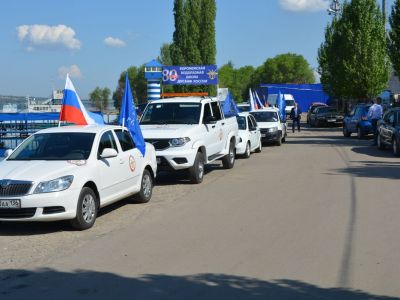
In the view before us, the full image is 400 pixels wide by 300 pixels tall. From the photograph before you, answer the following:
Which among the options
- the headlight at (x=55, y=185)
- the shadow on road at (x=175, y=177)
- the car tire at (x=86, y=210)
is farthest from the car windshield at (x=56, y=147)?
the shadow on road at (x=175, y=177)

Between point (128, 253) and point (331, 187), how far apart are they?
6.28m

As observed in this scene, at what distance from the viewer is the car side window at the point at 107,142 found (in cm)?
941

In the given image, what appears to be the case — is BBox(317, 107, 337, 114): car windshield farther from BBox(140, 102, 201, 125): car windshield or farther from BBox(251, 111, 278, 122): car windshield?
BBox(140, 102, 201, 125): car windshield

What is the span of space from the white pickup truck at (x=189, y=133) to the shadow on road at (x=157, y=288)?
656cm

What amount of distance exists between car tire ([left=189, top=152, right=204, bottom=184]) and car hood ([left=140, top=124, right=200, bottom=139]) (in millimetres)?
606

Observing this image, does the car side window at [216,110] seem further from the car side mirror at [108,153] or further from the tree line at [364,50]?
the tree line at [364,50]

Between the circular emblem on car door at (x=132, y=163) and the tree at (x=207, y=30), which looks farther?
the tree at (x=207, y=30)

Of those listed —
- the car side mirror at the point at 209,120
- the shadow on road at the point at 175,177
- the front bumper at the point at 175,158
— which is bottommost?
the shadow on road at the point at 175,177

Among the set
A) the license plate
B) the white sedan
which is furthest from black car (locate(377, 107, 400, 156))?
the license plate

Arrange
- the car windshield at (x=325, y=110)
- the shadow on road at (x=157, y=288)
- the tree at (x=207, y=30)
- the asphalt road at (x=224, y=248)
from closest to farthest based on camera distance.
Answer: the shadow on road at (x=157, y=288) < the asphalt road at (x=224, y=248) < the car windshield at (x=325, y=110) < the tree at (x=207, y=30)

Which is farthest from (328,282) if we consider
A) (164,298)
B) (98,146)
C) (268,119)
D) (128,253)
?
(268,119)

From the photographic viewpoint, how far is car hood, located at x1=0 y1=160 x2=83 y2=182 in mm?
8109

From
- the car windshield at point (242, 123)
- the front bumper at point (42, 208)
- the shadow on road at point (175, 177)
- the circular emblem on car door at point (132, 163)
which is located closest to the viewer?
the front bumper at point (42, 208)

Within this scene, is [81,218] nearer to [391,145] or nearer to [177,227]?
[177,227]
